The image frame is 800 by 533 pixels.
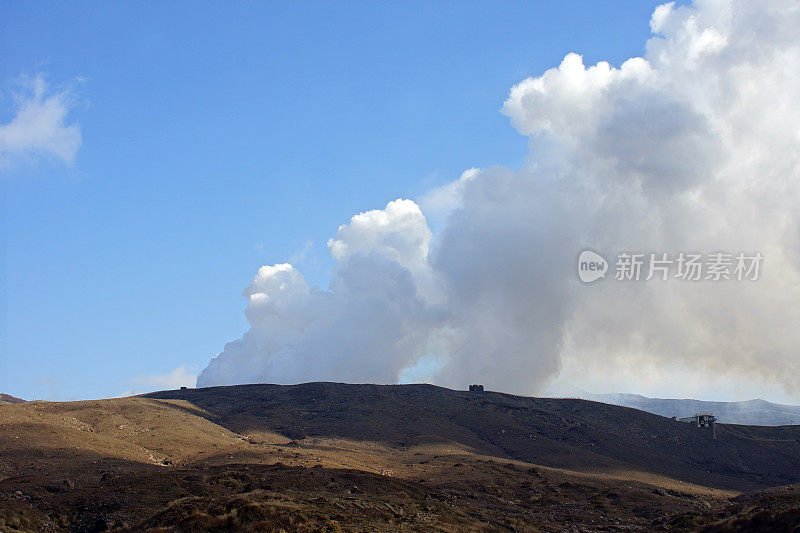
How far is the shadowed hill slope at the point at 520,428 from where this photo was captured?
3214 inches

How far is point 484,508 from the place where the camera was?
1842 inches

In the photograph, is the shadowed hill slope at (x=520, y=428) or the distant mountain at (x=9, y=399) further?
the distant mountain at (x=9, y=399)

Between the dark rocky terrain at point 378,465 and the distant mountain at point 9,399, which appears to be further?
the distant mountain at point 9,399

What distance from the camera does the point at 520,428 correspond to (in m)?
93.8

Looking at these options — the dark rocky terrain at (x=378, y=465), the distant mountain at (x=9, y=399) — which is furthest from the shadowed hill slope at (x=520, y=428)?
the distant mountain at (x=9, y=399)

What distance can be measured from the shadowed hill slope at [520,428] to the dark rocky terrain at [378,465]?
0.39 m

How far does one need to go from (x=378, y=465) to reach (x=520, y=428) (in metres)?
39.1

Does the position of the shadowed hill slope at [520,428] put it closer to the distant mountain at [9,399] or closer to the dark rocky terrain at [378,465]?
the dark rocky terrain at [378,465]

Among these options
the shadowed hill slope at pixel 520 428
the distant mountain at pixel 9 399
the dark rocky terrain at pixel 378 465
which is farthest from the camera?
the distant mountain at pixel 9 399

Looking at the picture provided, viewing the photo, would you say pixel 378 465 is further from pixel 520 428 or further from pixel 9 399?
pixel 9 399

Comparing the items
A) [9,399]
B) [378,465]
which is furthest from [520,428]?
[9,399]

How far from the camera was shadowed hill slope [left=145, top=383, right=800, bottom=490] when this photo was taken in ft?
268

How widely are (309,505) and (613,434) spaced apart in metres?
74.3

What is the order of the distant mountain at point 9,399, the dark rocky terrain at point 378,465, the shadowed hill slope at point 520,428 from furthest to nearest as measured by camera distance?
the distant mountain at point 9,399, the shadowed hill slope at point 520,428, the dark rocky terrain at point 378,465
